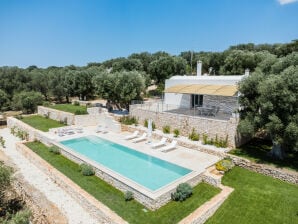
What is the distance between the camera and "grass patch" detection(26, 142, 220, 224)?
35.8ft

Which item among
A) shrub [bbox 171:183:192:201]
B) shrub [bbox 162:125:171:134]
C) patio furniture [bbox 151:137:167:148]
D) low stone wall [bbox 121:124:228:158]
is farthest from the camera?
shrub [bbox 162:125:171:134]

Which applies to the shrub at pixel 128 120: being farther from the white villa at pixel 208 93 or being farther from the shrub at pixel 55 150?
the shrub at pixel 55 150

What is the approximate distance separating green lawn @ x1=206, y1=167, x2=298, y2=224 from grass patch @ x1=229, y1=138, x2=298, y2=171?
174cm

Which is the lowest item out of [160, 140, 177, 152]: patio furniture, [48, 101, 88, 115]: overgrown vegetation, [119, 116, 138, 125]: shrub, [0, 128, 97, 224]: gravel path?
[0, 128, 97, 224]: gravel path

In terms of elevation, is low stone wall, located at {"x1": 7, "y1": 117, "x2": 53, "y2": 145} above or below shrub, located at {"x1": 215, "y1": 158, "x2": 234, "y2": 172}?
above

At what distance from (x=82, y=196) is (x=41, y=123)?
21.1 metres

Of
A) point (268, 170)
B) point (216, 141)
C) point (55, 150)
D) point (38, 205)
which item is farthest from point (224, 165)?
point (55, 150)

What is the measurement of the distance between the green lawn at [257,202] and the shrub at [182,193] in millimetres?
1786

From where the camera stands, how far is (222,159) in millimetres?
16766

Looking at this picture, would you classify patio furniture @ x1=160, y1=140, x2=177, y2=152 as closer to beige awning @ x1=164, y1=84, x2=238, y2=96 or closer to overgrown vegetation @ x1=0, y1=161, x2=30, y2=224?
beige awning @ x1=164, y1=84, x2=238, y2=96

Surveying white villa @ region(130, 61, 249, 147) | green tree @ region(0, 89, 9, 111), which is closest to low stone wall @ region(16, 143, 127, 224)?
white villa @ region(130, 61, 249, 147)

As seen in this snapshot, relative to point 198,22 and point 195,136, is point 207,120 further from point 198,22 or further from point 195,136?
point 198,22

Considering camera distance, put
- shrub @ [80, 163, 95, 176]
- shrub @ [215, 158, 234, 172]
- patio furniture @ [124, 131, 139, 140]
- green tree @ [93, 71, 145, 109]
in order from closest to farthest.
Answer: shrub @ [215, 158, 234, 172]
shrub @ [80, 163, 95, 176]
patio furniture @ [124, 131, 139, 140]
green tree @ [93, 71, 145, 109]

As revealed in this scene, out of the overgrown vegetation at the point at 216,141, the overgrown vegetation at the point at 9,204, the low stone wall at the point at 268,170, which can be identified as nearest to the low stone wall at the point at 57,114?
the overgrown vegetation at the point at 9,204
